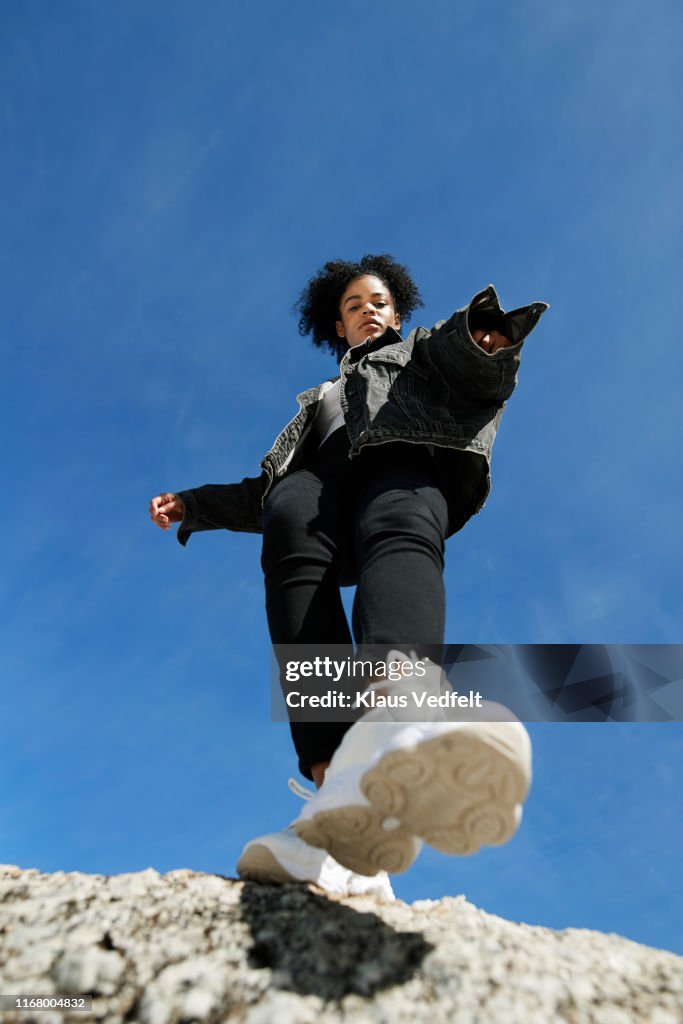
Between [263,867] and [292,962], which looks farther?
[263,867]

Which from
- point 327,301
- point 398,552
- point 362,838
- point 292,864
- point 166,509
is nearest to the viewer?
point 362,838

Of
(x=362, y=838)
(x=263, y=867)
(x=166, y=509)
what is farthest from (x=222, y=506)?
(x=362, y=838)

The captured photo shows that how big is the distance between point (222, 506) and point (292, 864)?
6.14 ft

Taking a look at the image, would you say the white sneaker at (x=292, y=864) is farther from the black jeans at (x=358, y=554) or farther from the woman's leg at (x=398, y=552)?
the woman's leg at (x=398, y=552)

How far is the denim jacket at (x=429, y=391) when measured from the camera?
113 inches

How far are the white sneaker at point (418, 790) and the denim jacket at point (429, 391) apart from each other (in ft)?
4.59

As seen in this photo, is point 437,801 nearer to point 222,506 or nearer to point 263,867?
point 263,867

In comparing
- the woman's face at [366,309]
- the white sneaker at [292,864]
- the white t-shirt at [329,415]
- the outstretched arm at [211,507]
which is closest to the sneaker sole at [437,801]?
the white sneaker at [292,864]

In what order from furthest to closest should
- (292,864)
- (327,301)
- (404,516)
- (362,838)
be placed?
(327,301) < (404,516) < (292,864) < (362,838)

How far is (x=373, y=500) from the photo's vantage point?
268cm

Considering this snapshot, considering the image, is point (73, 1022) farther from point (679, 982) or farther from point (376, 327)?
point (376, 327)

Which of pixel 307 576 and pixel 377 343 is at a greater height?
pixel 377 343

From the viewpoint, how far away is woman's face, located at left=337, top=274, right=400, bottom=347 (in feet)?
13.6

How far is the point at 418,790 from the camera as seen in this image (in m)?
1.71
